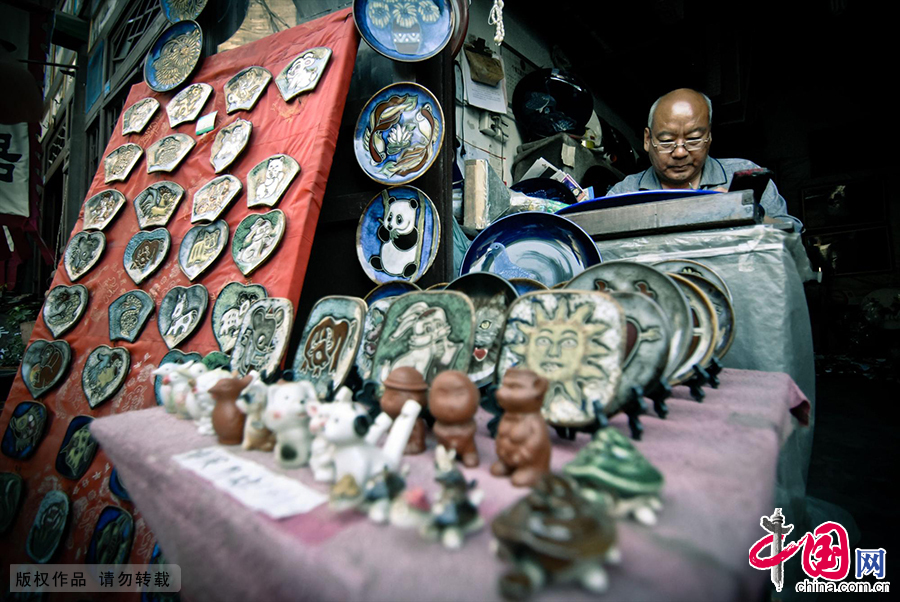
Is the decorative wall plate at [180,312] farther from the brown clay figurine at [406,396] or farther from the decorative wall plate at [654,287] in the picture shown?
the decorative wall plate at [654,287]

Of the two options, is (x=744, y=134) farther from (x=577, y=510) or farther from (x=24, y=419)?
(x=24, y=419)

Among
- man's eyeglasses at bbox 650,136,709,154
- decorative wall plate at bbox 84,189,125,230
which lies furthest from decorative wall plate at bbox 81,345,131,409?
man's eyeglasses at bbox 650,136,709,154

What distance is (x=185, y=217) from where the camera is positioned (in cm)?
269

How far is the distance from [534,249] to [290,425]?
1.46m

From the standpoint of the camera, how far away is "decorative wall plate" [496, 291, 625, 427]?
95cm

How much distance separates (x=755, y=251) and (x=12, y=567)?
149 inches

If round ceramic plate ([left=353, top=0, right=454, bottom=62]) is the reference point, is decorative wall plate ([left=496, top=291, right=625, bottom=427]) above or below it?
below

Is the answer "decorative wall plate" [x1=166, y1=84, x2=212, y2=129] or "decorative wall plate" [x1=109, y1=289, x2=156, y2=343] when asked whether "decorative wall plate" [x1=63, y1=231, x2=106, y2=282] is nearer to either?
"decorative wall plate" [x1=109, y1=289, x2=156, y2=343]

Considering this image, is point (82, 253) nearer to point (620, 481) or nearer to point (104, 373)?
point (104, 373)

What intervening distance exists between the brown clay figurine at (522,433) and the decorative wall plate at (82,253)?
3.28m

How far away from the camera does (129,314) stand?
2551 mm

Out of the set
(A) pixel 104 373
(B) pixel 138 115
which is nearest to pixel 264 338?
(A) pixel 104 373

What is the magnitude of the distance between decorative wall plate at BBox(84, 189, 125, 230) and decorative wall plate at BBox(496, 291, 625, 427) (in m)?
3.21

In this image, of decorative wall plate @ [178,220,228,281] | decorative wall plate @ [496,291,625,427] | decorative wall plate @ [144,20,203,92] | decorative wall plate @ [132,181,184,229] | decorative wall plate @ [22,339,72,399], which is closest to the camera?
decorative wall plate @ [496,291,625,427]
